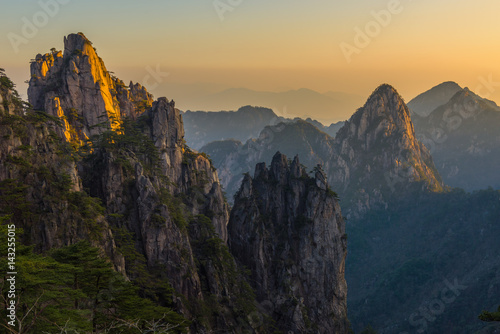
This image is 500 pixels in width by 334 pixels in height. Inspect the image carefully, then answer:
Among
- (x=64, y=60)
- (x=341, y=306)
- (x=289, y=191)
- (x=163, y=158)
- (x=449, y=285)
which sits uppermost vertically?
(x=64, y=60)

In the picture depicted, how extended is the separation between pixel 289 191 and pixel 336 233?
17.7m

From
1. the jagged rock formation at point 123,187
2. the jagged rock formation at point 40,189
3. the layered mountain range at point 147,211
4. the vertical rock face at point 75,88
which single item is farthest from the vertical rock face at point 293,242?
the jagged rock formation at point 40,189

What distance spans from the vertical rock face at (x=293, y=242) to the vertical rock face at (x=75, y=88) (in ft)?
133

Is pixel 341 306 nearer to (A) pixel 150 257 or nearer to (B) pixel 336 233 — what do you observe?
(B) pixel 336 233

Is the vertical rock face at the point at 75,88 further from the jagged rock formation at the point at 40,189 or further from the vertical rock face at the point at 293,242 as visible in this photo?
the vertical rock face at the point at 293,242

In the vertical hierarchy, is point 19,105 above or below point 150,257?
above

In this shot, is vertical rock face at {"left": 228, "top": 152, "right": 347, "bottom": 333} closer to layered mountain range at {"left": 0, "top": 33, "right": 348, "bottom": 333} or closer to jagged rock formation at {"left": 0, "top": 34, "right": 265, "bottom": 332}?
layered mountain range at {"left": 0, "top": 33, "right": 348, "bottom": 333}

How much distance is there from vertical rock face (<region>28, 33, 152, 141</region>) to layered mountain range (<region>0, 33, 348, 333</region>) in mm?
288

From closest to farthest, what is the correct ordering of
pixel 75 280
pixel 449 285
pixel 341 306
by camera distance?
pixel 75 280
pixel 341 306
pixel 449 285

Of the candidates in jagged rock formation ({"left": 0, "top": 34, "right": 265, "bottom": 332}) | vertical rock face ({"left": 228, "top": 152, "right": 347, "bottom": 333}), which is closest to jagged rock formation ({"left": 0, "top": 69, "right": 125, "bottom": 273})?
jagged rock formation ({"left": 0, "top": 34, "right": 265, "bottom": 332})

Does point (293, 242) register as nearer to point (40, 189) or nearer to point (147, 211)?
point (147, 211)

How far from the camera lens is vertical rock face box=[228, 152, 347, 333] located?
103500mm

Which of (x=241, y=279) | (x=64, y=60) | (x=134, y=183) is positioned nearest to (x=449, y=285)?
(x=241, y=279)

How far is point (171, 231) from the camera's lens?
75.1m
